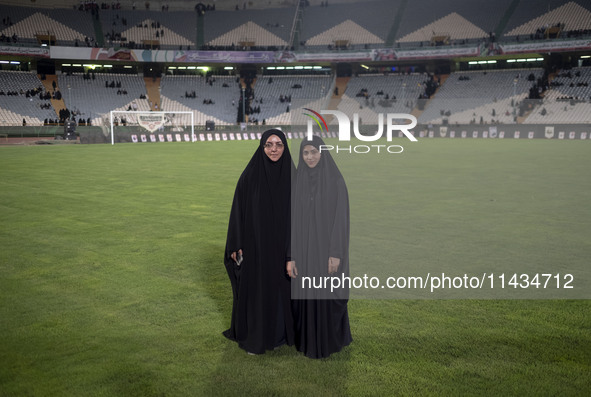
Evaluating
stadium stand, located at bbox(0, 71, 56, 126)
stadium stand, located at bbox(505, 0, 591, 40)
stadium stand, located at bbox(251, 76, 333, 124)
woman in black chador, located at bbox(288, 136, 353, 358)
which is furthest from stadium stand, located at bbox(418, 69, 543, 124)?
stadium stand, located at bbox(0, 71, 56, 126)

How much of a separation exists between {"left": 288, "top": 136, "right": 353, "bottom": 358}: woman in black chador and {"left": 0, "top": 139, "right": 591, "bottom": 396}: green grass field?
0.29m

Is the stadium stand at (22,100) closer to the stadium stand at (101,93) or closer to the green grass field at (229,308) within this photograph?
the stadium stand at (101,93)

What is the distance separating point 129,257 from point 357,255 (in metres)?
3.42

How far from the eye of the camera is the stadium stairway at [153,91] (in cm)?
Answer: 6164

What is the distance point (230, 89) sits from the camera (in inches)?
2594

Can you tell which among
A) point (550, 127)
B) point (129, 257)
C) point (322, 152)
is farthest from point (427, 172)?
point (550, 127)

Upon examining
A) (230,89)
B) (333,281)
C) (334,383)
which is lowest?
(334,383)

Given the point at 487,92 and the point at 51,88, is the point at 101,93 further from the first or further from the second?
the point at 487,92

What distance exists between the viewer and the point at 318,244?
487cm

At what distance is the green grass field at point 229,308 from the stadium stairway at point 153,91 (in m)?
50.0

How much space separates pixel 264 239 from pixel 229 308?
1605mm

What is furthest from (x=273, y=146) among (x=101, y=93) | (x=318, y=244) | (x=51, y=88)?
(x=51, y=88)

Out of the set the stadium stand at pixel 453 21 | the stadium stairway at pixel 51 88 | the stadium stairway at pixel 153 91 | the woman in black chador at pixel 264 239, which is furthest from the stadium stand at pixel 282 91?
the woman in black chador at pixel 264 239

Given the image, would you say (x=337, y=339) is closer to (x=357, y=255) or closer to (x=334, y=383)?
(x=334, y=383)
